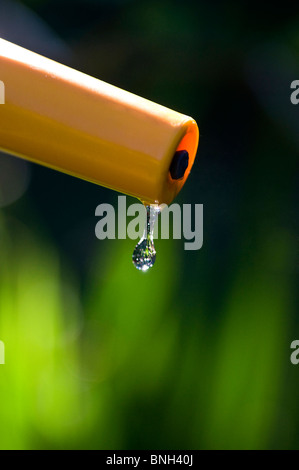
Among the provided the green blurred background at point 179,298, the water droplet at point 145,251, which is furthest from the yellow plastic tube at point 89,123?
the green blurred background at point 179,298

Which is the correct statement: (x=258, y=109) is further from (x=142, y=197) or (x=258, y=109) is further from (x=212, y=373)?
(x=142, y=197)

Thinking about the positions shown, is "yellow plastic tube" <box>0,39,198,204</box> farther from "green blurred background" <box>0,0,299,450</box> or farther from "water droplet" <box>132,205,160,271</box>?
"green blurred background" <box>0,0,299,450</box>

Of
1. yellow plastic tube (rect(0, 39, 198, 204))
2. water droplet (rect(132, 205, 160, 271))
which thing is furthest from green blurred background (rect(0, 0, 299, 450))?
yellow plastic tube (rect(0, 39, 198, 204))

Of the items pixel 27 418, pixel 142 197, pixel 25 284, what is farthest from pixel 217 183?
pixel 142 197

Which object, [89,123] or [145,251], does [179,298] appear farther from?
[89,123]

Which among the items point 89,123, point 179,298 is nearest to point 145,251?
point 89,123

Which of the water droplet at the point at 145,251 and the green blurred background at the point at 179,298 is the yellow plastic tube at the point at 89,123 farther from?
the green blurred background at the point at 179,298
